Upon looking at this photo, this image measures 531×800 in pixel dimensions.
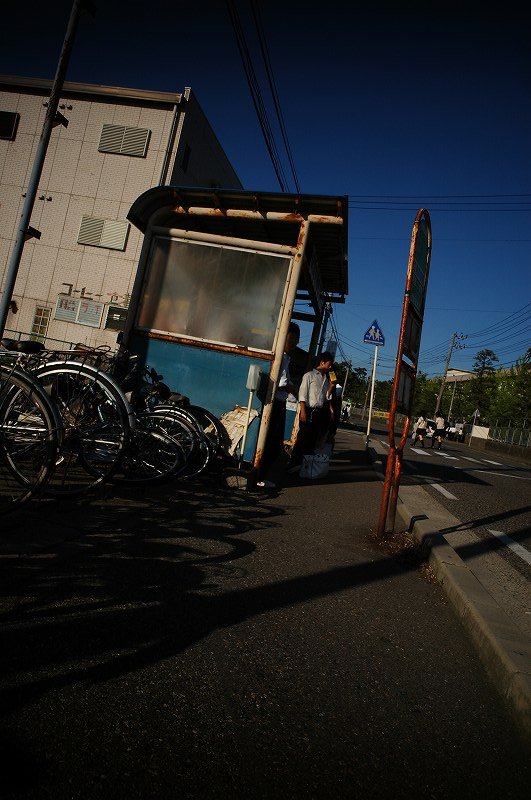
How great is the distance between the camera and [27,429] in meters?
3.35

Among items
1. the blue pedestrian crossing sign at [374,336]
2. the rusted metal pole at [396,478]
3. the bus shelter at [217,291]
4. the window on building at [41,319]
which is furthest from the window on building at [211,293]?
the window on building at [41,319]

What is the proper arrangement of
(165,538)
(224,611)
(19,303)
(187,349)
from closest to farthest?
(224,611), (165,538), (187,349), (19,303)

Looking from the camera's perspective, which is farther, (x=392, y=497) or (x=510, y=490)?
(x=510, y=490)

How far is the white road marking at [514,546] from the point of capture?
500 centimetres

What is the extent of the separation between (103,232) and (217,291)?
1403 cm

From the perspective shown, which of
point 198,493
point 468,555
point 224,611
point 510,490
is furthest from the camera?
point 510,490

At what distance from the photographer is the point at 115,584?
106 inches

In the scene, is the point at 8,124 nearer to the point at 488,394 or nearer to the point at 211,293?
the point at 211,293

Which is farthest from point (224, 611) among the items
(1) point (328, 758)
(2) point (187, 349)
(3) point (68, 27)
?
(3) point (68, 27)

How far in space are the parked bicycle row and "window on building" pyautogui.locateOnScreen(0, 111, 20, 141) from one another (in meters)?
18.7

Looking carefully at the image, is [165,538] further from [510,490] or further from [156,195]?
[510,490]

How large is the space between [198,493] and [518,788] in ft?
13.5

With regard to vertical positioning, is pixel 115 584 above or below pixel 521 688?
below

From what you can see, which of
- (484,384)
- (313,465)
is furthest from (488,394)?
(313,465)
